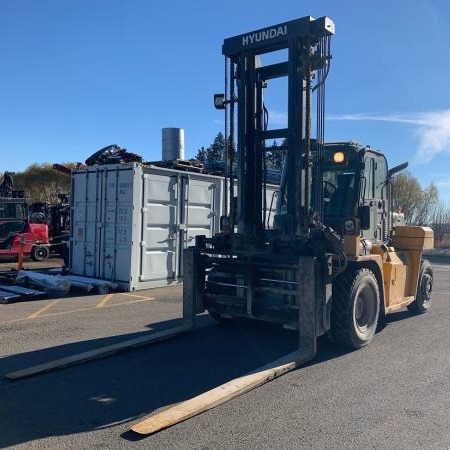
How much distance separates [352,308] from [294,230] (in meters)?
1.26

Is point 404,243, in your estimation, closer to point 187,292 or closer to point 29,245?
point 187,292

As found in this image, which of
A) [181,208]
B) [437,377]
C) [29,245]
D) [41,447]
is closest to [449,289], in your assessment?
[181,208]

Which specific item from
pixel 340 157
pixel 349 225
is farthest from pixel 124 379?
pixel 340 157

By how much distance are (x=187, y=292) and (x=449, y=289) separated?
9.58 meters

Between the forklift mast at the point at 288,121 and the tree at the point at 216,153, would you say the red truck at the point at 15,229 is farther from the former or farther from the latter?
the forklift mast at the point at 288,121

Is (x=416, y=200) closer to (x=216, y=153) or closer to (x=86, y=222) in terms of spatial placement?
(x=216, y=153)

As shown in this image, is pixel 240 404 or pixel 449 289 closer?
pixel 240 404

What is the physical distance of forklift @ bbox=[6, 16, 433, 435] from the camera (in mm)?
6410

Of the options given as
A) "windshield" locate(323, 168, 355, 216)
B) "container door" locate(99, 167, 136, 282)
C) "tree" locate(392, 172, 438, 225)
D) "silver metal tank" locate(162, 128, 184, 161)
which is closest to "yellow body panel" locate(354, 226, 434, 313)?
"windshield" locate(323, 168, 355, 216)

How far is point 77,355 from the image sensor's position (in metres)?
6.24

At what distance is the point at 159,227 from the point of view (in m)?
12.7

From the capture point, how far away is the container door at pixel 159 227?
40.5ft

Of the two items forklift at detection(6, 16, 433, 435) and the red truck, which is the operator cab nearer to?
forklift at detection(6, 16, 433, 435)

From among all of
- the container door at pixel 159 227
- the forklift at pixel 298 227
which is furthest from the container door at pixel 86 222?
the forklift at pixel 298 227
